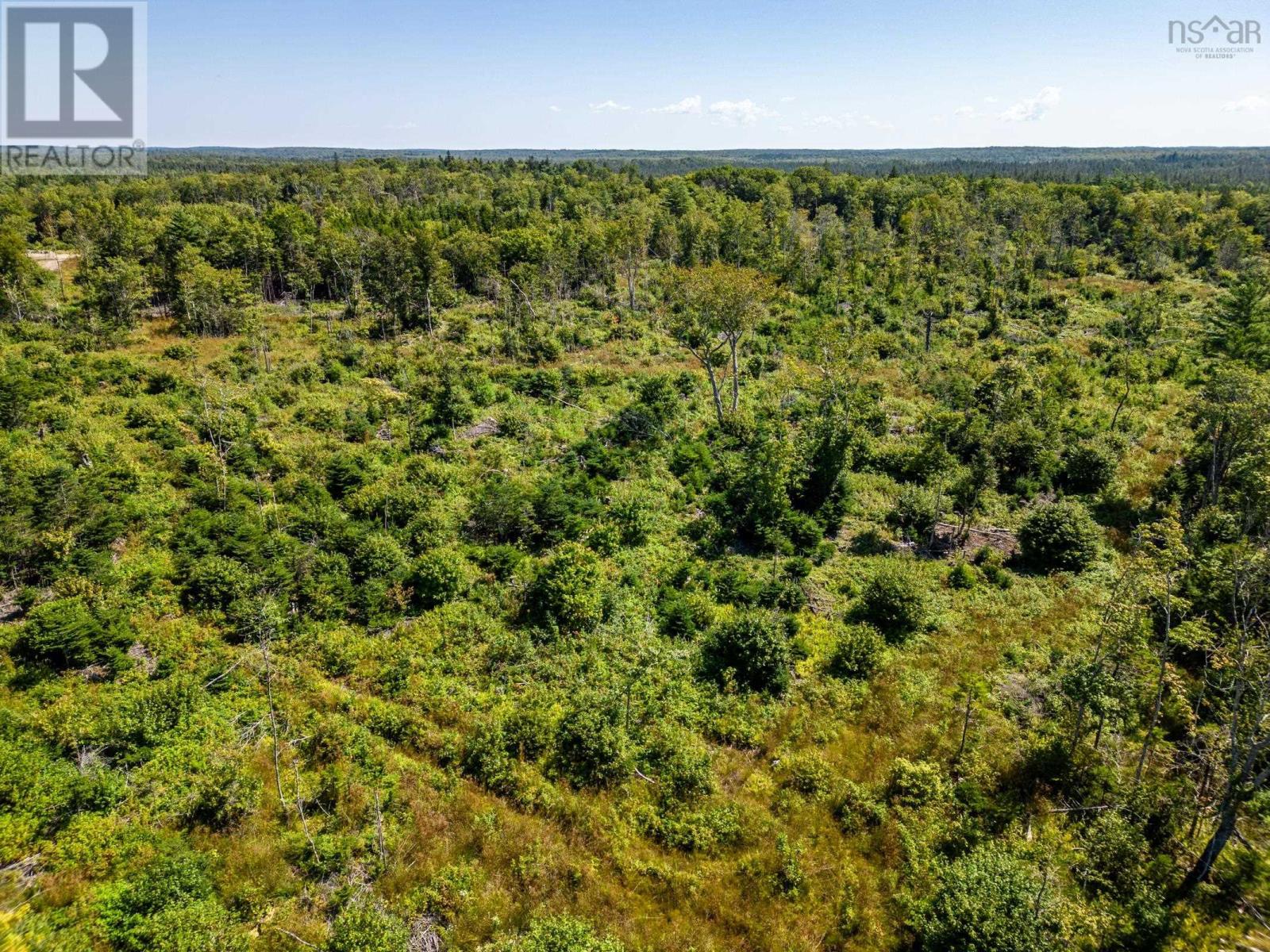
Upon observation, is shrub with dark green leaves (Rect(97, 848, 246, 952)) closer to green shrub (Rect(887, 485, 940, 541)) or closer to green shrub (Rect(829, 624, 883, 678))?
green shrub (Rect(829, 624, 883, 678))

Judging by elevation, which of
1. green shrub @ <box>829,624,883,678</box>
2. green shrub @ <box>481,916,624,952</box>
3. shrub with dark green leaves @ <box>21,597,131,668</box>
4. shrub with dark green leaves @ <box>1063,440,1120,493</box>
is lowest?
green shrub @ <box>481,916,624,952</box>

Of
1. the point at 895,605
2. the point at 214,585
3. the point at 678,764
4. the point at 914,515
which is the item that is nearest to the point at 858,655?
the point at 895,605

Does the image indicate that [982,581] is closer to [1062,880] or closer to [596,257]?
[1062,880]

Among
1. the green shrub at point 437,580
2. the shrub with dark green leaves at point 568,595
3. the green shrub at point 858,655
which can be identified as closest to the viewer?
the green shrub at point 858,655

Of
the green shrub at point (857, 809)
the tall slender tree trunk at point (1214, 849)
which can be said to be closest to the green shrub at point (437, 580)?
the green shrub at point (857, 809)

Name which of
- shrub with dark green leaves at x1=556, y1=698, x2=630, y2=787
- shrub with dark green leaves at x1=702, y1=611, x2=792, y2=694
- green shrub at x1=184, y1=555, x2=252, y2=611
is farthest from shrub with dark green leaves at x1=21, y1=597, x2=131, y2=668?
shrub with dark green leaves at x1=702, y1=611, x2=792, y2=694

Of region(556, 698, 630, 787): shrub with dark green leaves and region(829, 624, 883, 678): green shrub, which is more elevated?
region(829, 624, 883, 678): green shrub

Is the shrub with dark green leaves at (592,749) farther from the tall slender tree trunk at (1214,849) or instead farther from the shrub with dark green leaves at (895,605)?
the tall slender tree trunk at (1214,849)

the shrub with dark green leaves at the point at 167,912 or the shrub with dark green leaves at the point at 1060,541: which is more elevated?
the shrub with dark green leaves at the point at 1060,541
